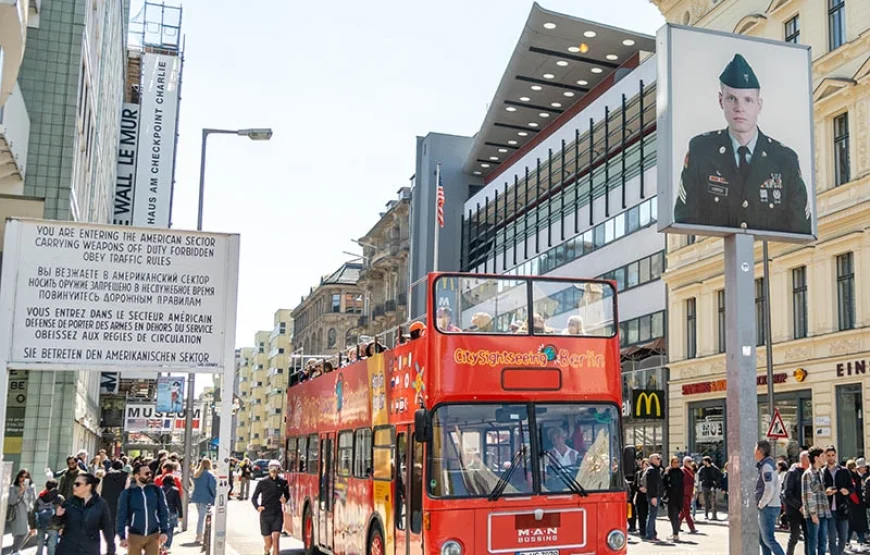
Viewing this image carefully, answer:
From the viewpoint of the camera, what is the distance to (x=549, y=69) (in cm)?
5234

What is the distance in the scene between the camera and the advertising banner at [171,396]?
29966mm

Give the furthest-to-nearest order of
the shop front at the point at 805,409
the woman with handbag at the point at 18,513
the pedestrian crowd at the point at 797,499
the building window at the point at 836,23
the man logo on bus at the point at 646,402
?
the man logo on bus at the point at 646,402
the building window at the point at 836,23
the shop front at the point at 805,409
the woman with handbag at the point at 18,513
the pedestrian crowd at the point at 797,499

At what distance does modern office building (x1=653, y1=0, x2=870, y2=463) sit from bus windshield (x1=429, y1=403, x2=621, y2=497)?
16.6m

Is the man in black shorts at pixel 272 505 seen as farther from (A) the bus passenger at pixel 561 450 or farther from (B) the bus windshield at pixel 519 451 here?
(A) the bus passenger at pixel 561 450

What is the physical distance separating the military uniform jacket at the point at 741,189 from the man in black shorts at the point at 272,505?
27.7ft

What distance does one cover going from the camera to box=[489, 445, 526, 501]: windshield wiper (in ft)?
37.2

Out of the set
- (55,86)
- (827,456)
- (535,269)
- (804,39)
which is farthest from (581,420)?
(535,269)

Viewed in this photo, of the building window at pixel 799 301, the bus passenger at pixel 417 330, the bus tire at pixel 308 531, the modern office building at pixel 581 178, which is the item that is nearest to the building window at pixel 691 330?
the modern office building at pixel 581 178

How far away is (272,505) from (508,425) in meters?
7.43

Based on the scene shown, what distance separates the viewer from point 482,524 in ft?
37.1

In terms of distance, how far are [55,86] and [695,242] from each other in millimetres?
22412

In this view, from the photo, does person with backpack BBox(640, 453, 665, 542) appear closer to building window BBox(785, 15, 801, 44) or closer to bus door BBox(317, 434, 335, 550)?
bus door BBox(317, 434, 335, 550)

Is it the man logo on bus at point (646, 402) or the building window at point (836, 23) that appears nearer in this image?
the building window at point (836, 23)

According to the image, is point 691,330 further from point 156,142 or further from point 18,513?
point 18,513
